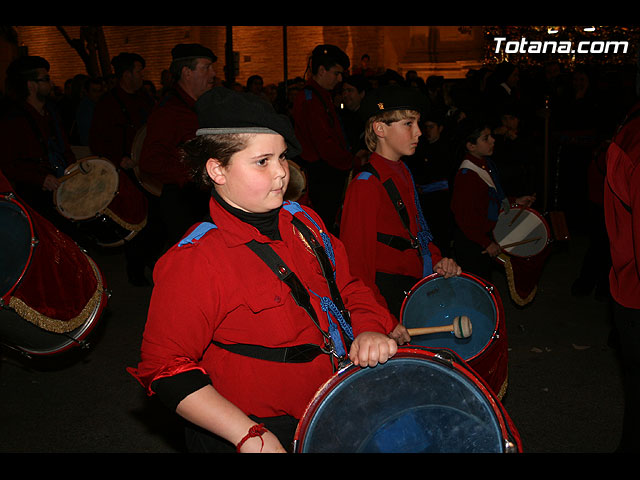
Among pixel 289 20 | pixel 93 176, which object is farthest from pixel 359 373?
pixel 93 176

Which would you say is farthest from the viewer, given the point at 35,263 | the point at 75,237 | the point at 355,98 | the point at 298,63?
the point at 298,63

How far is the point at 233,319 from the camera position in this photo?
1.71 meters

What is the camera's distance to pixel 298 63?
24203 millimetres

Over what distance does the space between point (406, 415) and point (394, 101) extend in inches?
81.4

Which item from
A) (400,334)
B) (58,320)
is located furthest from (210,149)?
(58,320)

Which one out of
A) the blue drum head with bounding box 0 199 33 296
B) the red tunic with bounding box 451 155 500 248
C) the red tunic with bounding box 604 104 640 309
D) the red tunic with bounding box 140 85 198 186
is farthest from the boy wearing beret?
the red tunic with bounding box 140 85 198 186

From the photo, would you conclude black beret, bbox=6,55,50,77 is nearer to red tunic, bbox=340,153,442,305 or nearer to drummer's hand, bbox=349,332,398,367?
red tunic, bbox=340,153,442,305

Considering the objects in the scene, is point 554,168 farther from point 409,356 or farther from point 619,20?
point 409,356

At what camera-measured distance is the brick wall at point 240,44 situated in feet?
71.9

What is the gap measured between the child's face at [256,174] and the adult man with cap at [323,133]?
4307 mm

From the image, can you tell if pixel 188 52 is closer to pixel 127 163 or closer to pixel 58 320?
pixel 127 163

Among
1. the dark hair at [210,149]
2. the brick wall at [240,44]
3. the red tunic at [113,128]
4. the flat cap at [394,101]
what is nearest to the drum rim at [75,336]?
the dark hair at [210,149]

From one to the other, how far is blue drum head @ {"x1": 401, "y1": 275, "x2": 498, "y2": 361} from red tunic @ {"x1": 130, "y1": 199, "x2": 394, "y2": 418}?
114 centimetres

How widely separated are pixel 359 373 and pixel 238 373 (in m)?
0.36
